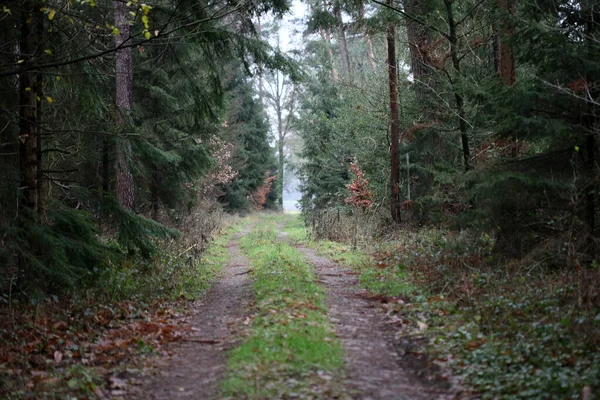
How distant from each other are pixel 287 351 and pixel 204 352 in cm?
120

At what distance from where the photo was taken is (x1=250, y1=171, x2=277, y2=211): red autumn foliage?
41750 mm

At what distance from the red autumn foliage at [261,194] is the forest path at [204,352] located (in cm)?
3089

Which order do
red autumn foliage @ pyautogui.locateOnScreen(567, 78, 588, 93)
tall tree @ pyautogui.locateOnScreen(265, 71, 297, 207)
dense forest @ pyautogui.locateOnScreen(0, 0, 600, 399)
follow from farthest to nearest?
1. tall tree @ pyautogui.locateOnScreen(265, 71, 297, 207)
2. red autumn foliage @ pyautogui.locateOnScreen(567, 78, 588, 93)
3. dense forest @ pyautogui.locateOnScreen(0, 0, 600, 399)

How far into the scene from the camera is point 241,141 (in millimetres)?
36062

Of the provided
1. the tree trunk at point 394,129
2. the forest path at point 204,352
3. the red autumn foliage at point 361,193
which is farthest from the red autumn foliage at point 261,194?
the forest path at point 204,352

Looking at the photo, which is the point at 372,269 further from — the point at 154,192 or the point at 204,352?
the point at 154,192

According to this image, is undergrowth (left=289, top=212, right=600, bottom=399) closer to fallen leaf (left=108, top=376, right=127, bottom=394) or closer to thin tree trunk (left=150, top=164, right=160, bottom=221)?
fallen leaf (left=108, top=376, right=127, bottom=394)

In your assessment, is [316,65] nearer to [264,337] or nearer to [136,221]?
[136,221]

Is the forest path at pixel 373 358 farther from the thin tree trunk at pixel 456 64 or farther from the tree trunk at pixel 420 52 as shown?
the tree trunk at pixel 420 52

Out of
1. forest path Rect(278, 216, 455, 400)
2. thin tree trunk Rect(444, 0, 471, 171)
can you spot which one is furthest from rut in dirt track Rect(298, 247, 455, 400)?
thin tree trunk Rect(444, 0, 471, 171)

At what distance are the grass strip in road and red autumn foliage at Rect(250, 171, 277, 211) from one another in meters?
31.7

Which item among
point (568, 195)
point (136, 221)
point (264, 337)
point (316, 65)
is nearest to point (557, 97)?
point (568, 195)

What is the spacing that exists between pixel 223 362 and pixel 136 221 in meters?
4.51

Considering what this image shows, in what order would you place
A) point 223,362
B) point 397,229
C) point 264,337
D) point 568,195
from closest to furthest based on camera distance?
point 223,362, point 264,337, point 568,195, point 397,229
